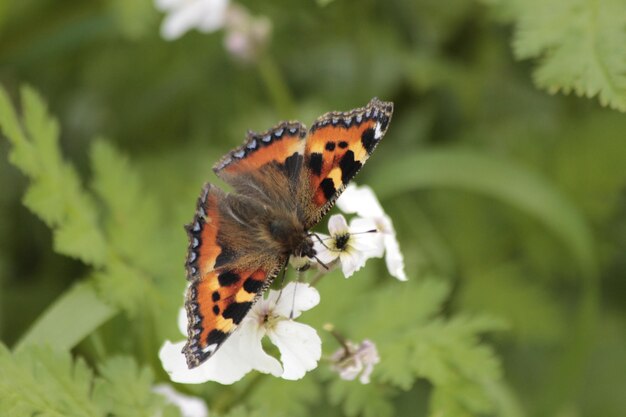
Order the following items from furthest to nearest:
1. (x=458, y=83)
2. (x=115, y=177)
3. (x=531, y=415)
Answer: (x=458, y=83) → (x=531, y=415) → (x=115, y=177)

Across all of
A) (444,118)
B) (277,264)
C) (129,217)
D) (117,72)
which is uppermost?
(444,118)

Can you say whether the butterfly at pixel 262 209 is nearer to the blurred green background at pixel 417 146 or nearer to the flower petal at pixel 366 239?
the flower petal at pixel 366 239

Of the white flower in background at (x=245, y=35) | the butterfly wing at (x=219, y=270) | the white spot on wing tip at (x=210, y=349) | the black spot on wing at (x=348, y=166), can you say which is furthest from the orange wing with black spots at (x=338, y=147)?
the white flower in background at (x=245, y=35)

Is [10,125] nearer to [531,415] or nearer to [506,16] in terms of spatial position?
[506,16]

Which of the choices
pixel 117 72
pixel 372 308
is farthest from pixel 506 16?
pixel 117 72

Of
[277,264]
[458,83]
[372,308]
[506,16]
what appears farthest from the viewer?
[458,83]

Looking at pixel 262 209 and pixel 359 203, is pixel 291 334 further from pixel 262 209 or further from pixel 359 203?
pixel 359 203

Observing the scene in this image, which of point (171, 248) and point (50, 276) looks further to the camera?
point (50, 276)
